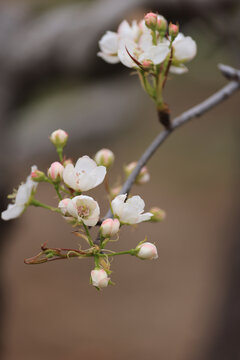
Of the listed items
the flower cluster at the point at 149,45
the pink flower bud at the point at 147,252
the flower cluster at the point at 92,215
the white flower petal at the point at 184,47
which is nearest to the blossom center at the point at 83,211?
the flower cluster at the point at 92,215

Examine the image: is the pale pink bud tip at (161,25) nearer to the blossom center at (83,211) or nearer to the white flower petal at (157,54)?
the white flower petal at (157,54)

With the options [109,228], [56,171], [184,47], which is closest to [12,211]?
[56,171]

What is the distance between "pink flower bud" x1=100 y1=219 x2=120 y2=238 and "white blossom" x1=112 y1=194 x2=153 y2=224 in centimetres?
3

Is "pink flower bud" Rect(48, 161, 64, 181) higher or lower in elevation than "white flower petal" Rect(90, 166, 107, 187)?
higher

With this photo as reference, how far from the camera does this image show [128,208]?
712 millimetres

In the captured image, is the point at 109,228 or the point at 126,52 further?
the point at 126,52

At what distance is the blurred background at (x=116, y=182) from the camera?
8.12 ft

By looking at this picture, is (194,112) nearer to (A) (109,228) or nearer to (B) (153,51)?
(B) (153,51)

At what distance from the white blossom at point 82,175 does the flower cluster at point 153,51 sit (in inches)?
7.3

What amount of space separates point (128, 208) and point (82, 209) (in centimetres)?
7

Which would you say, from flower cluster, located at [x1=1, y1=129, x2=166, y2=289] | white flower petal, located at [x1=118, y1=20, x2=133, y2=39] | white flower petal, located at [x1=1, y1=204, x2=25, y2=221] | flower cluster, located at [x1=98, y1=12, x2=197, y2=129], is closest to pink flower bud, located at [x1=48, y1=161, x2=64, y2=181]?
flower cluster, located at [x1=1, y1=129, x2=166, y2=289]

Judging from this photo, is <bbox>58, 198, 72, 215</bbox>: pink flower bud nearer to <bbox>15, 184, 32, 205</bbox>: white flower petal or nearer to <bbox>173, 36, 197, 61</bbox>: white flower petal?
<bbox>15, 184, 32, 205</bbox>: white flower petal

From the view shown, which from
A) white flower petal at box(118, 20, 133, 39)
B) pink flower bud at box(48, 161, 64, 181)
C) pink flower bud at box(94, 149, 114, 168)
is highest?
white flower petal at box(118, 20, 133, 39)

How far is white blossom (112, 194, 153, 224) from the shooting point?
708 mm
